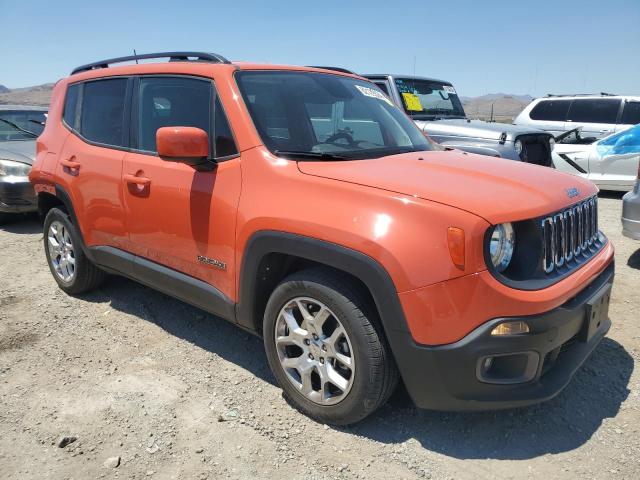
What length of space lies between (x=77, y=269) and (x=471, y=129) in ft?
17.3

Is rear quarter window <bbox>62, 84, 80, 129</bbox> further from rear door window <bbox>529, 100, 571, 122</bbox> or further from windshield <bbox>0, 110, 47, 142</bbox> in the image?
rear door window <bbox>529, 100, 571, 122</bbox>

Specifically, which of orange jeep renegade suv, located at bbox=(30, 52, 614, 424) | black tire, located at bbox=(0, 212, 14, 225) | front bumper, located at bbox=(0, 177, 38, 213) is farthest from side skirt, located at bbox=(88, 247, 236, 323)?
black tire, located at bbox=(0, 212, 14, 225)

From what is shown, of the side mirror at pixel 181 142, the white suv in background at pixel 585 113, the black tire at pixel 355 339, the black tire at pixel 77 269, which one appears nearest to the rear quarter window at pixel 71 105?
the black tire at pixel 77 269

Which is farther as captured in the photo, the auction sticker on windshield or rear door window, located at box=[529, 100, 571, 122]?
rear door window, located at box=[529, 100, 571, 122]

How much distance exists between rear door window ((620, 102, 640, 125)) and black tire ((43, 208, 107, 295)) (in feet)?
34.6

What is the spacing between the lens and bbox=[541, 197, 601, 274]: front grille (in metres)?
2.42

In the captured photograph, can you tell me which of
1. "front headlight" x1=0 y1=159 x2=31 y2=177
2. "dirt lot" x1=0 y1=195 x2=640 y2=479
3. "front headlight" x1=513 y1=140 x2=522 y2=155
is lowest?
"dirt lot" x1=0 y1=195 x2=640 y2=479

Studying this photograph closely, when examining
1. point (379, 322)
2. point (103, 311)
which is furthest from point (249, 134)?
point (103, 311)

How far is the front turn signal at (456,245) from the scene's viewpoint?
2172mm

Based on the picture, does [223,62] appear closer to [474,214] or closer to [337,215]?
[337,215]

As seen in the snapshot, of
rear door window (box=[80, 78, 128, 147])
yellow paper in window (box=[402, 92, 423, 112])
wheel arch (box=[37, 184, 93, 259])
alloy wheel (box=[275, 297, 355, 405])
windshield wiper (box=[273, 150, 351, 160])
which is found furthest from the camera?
yellow paper in window (box=[402, 92, 423, 112])

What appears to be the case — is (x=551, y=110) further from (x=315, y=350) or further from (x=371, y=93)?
(x=315, y=350)

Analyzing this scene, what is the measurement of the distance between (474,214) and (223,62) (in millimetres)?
1882

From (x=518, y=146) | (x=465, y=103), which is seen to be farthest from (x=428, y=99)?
(x=465, y=103)
